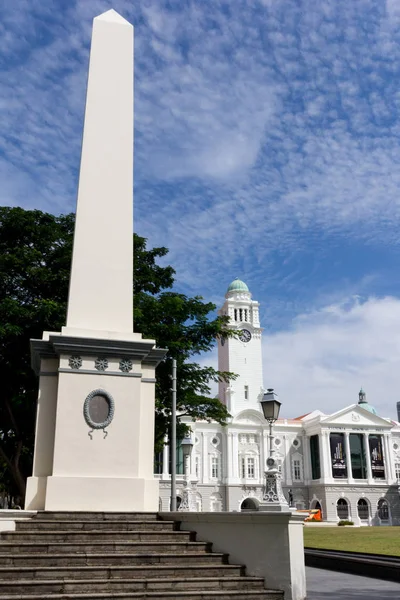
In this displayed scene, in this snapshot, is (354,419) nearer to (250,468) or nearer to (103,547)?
(250,468)

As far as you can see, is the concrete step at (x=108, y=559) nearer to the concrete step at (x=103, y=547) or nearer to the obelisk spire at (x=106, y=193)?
the concrete step at (x=103, y=547)

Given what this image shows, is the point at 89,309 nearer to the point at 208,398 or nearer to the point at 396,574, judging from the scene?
the point at 396,574

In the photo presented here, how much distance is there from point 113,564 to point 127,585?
0.61m

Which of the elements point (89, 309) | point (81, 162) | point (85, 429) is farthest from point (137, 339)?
point (81, 162)

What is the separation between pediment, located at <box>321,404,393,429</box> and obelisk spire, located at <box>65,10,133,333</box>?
56850 millimetres

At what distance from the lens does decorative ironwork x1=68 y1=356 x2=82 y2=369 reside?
34.4 ft

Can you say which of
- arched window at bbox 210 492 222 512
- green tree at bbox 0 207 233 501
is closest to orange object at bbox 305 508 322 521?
arched window at bbox 210 492 222 512

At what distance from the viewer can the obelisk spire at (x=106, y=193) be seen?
11.3 m

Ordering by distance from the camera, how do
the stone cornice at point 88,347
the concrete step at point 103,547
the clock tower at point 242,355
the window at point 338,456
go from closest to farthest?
the concrete step at point 103,547
the stone cornice at point 88,347
the window at point 338,456
the clock tower at point 242,355

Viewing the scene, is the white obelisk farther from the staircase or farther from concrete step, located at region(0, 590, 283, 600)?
concrete step, located at region(0, 590, 283, 600)

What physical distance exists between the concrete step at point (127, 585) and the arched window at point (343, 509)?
60.0 meters

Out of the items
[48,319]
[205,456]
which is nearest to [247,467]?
[205,456]

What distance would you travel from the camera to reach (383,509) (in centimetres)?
6444

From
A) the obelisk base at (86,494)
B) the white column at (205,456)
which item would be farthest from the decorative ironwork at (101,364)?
the white column at (205,456)
